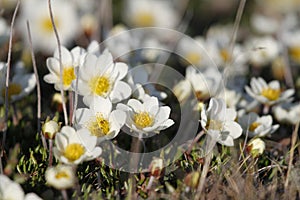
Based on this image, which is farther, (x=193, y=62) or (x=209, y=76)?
(x=193, y=62)

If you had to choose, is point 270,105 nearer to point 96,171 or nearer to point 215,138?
point 215,138

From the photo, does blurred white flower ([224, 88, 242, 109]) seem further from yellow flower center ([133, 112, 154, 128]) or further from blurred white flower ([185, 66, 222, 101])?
yellow flower center ([133, 112, 154, 128])

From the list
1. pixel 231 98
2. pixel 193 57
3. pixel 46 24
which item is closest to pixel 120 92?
pixel 231 98

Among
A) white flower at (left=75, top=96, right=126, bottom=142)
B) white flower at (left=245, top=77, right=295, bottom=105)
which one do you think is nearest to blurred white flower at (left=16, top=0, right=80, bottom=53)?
white flower at (left=245, top=77, right=295, bottom=105)

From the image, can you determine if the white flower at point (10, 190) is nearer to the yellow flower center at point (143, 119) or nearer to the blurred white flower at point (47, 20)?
the yellow flower center at point (143, 119)

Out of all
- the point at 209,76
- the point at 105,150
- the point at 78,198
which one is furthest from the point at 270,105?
the point at 78,198

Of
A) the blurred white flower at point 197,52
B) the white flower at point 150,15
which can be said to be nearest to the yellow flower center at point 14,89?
the blurred white flower at point 197,52
